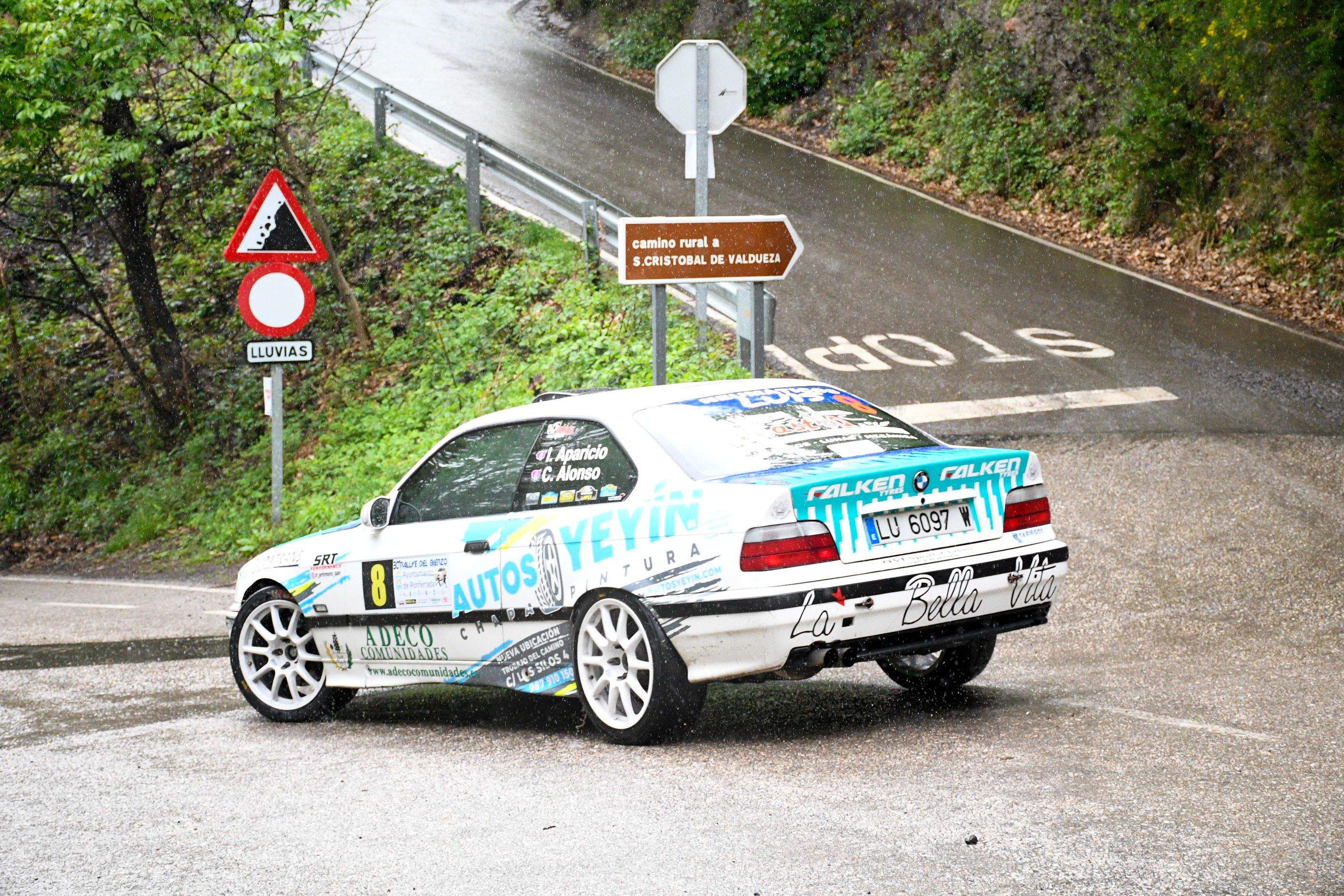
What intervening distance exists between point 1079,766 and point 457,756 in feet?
8.35

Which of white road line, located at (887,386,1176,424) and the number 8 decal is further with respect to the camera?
white road line, located at (887,386,1176,424)

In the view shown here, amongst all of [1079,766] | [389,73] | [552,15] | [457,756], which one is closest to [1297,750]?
[1079,766]

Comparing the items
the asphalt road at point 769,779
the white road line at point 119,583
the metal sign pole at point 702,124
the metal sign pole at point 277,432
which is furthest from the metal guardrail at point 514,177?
the asphalt road at point 769,779

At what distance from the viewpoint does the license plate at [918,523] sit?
19.2 feet

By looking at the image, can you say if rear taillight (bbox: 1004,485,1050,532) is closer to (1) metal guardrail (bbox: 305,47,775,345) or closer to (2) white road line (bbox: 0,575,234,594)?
(1) metal guardrail (bbox: 305,47,775,345)

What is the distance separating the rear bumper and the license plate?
0.14 metres

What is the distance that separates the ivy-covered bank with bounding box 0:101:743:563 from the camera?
14891 millimetres

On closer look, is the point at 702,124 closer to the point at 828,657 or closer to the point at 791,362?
the point at 791,362

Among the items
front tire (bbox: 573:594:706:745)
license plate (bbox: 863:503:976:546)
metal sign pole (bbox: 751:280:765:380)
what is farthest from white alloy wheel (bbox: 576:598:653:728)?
metal sign pole (bbox: 751:280:765:380)

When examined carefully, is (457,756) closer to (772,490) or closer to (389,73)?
(772,490)

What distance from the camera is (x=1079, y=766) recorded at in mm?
5316

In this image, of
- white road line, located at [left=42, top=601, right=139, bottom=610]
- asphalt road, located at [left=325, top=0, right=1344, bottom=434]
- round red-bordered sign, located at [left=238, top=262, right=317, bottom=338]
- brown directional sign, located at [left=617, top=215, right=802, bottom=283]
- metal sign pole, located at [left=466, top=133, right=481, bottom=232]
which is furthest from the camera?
metal sign pole, located at [left=466, top=133, right=481, bottom=232]

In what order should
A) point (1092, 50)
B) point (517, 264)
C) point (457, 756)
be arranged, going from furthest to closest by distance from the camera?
point (1092, 50) → point (517, 264) → point (457, 756)

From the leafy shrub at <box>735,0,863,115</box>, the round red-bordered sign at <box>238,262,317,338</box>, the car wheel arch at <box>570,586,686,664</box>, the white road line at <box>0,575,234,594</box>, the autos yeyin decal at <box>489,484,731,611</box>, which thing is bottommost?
the white road line at <box>0,575,234,594</box>
